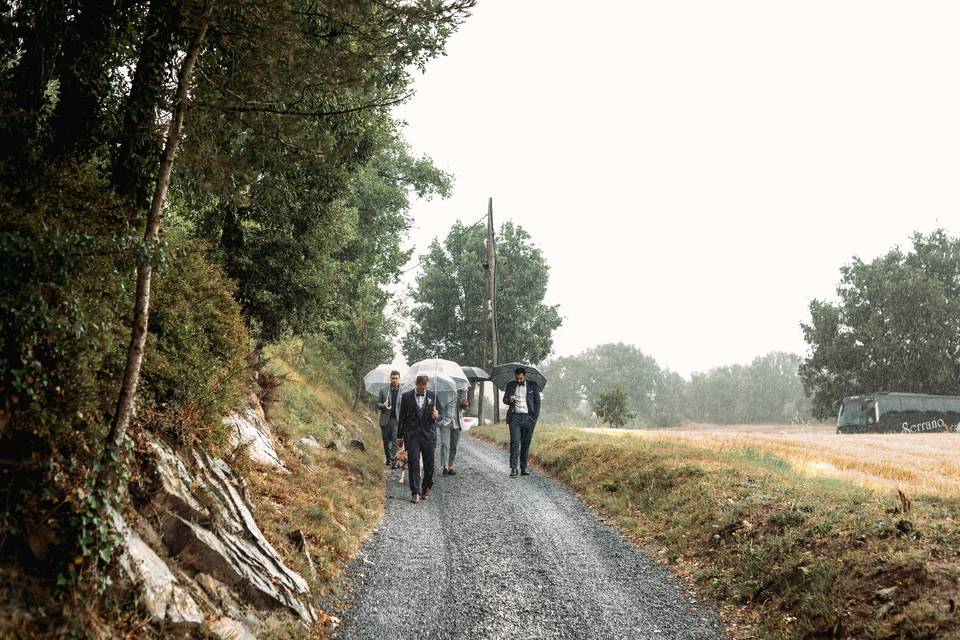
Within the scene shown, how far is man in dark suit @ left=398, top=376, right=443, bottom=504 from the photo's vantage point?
11.7 m

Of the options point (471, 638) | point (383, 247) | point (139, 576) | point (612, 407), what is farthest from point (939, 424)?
point (139, 576)

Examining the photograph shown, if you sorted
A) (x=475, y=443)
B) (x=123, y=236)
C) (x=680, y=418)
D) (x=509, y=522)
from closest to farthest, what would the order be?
(x=123, y=236), (x=509, y=522), (x=475, y=443), (x=680, y=418)

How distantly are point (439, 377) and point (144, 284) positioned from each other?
1025cm

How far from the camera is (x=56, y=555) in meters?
3.88

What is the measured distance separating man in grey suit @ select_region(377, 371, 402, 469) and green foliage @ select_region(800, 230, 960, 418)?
45.6 m

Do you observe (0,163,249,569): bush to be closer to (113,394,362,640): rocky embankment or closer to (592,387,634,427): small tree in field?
(113,394,362,640): rocky embankment

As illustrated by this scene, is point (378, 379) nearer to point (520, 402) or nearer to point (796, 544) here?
point (520, 402)

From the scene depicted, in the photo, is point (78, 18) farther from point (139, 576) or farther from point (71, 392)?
point (139, 576)

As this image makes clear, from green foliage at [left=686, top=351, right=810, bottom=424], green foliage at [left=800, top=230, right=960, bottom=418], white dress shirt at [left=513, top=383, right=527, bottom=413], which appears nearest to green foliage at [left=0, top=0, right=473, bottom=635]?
white dress shirt at [left=513, top=383, right=527, bottom=413]

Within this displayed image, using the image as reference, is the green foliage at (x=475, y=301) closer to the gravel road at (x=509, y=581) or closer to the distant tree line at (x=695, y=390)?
the gravel road at (x=509, y=581)

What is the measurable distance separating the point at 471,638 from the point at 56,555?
12.2 feet

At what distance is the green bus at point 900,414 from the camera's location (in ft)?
127

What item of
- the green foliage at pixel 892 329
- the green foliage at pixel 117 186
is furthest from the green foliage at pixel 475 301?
the green foliage at pixel 117 186

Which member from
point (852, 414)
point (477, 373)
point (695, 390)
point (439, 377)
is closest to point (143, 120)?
point (439, 377)
